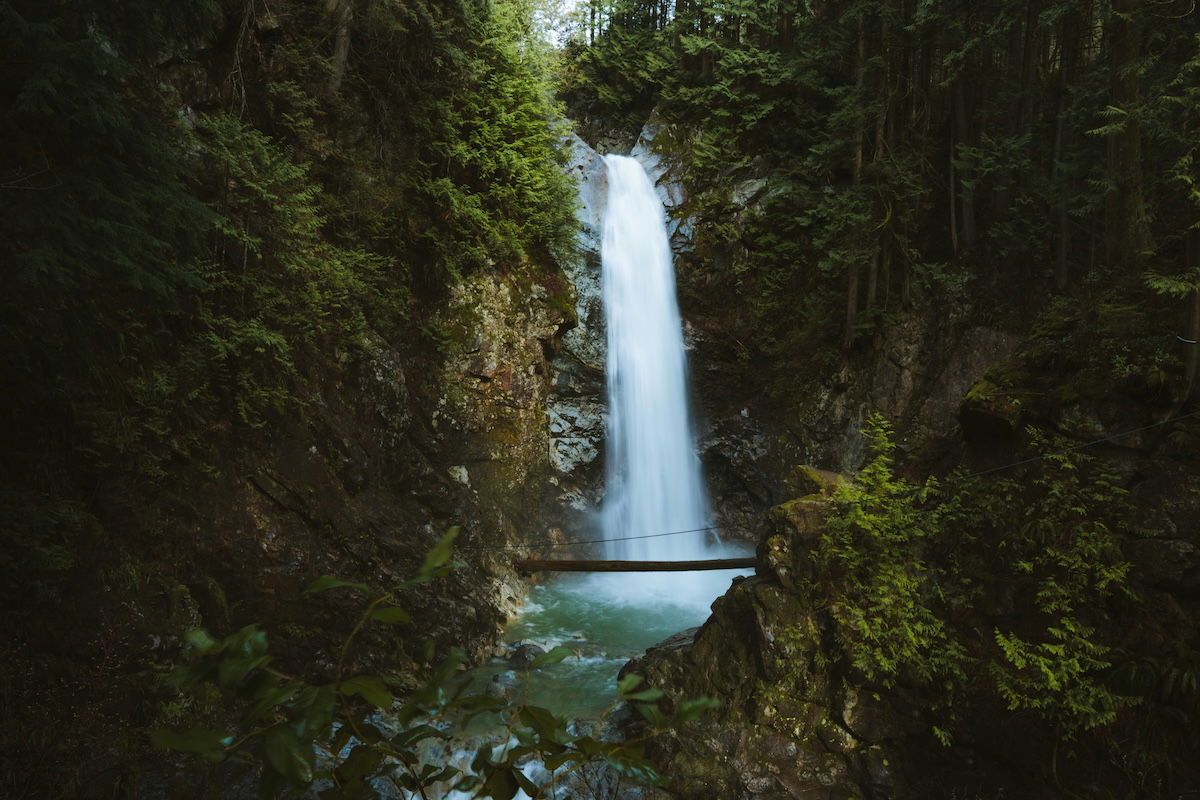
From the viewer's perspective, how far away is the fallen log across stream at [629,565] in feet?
30.2

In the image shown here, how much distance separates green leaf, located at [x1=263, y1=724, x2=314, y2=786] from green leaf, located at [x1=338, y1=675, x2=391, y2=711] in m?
0.08

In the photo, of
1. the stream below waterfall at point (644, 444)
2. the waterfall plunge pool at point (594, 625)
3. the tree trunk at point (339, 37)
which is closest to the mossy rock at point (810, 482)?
the waterfall plunge pool at point (594, 625)

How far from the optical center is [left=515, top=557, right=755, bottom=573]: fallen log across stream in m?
9.20

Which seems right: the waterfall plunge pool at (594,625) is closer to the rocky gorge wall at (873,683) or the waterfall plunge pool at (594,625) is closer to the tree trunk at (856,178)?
the rocky gorge wall at (873,683)

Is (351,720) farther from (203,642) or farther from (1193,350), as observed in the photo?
(1193,350)

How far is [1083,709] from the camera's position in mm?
4715

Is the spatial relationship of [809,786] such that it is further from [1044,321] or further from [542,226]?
[542,226]

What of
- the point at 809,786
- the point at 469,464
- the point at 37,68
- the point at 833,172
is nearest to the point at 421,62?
the point at 469,464

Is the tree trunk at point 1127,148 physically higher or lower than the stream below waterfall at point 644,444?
higher

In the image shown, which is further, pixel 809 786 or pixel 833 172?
pixel 833 172

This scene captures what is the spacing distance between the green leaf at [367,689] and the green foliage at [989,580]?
571cm

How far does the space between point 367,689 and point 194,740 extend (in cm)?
21

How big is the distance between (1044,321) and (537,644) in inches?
279

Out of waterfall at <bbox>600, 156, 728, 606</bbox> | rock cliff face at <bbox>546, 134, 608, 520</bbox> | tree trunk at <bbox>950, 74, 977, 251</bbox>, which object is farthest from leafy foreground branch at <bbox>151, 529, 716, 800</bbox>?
tree trunk at <bbox>950, 74, 977, 251</bbox>
